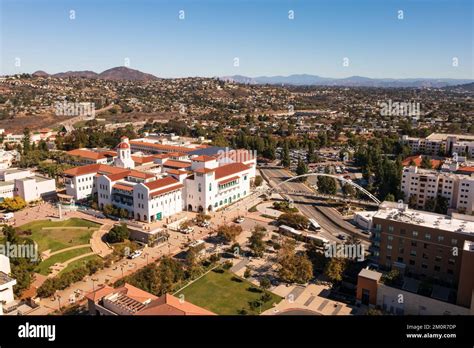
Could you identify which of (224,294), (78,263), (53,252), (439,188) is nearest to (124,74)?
(53,252)

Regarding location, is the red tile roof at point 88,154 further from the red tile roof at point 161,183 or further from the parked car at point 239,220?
the parked car at point 239,220

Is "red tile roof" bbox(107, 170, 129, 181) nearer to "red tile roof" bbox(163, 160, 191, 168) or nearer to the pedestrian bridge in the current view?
"red tile roof" bbox(163, 160, 191, 168)

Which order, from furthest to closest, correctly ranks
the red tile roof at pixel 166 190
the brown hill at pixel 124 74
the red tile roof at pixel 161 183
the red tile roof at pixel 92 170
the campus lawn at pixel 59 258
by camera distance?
the brown hill at pixel 124 74
the red tile roof at pixel 92 170
the red tile roof at pixel 161 183
the red tile roof at pixel 166 190
the campus lawn at pixel 59 258

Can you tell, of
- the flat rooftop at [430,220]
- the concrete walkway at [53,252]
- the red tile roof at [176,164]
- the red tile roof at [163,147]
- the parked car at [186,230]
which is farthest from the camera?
the red tile roof at [163,147]

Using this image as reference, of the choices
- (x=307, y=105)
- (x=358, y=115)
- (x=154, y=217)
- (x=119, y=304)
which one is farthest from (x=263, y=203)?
(x=307, y=105)

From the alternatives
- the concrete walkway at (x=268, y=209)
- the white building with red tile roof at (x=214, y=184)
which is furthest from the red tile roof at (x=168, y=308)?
the concrete walkway at (x=268, y=209)

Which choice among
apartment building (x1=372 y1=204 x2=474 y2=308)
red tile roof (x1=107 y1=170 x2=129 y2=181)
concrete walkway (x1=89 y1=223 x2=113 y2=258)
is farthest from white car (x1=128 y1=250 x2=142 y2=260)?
apartment building (x1=372 y1=204 x2=474 y2=308)

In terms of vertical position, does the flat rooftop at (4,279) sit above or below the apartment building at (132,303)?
below
